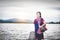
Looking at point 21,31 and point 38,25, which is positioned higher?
point 38,25

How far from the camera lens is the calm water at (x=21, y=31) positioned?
2.08 metres

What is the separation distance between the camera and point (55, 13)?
6.86 feet

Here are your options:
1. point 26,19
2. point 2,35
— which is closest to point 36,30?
point 26,19

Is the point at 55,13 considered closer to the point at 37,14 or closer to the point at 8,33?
the point at 37,14

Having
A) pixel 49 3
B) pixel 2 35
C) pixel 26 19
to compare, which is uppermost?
pixel 49 3

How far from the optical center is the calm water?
208 centimetres

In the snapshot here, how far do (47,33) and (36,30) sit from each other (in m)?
0.21

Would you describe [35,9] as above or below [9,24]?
above

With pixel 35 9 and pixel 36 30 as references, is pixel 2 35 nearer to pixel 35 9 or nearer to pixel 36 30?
pixel 36 30

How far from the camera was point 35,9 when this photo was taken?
82.2 inches

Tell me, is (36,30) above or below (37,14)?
below

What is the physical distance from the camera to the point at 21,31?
2096 mm

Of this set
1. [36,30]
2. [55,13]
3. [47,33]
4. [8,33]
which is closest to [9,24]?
[8,33]

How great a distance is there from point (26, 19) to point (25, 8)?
210 mm
